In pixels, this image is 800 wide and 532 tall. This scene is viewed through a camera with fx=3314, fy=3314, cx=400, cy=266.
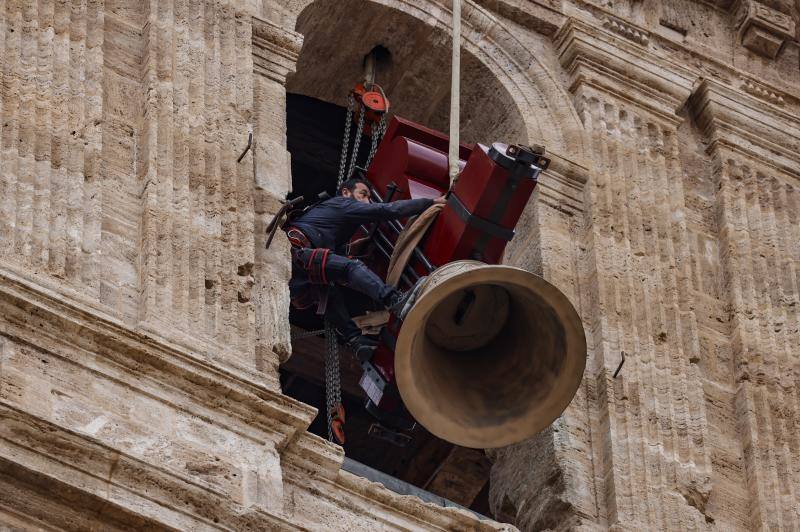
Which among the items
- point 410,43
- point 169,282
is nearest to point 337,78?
point 410,43

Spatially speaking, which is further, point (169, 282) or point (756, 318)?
point (756, 318)

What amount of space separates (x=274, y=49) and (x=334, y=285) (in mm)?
1573

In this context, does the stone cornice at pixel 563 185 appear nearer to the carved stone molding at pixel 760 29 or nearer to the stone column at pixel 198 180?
the stone column at pixel 198 180

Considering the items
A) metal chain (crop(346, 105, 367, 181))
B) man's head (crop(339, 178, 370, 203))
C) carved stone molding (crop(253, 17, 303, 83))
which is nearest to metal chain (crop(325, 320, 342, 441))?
man's head (crop(339, 178, 370, 203))

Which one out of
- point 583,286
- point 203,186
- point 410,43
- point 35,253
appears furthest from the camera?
point 410,43

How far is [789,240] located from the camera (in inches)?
777

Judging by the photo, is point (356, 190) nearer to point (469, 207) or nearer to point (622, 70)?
point (469, 207)

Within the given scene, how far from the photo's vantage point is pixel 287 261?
17.4 meters

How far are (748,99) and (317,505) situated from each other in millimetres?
5735

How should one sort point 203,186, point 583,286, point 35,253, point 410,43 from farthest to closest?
1. point 410,43
2. point 583,286
3. point 203,186
4. point 35,253

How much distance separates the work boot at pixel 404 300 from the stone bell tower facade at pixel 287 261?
57 cm

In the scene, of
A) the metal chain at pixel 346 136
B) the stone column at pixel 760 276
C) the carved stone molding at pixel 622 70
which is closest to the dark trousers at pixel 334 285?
the metal chain at pixel 346 136

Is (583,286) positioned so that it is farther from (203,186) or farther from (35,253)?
(35,253)

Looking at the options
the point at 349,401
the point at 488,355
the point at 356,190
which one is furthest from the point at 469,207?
the point at 349,401
